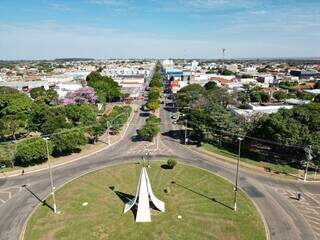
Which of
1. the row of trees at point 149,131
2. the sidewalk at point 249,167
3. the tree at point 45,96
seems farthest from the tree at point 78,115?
the tree at point 45,96

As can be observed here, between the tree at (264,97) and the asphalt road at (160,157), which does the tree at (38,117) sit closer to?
the asphalt road at (160,157)

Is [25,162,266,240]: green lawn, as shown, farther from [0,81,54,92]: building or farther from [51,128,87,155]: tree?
[0,81,54,92]: building

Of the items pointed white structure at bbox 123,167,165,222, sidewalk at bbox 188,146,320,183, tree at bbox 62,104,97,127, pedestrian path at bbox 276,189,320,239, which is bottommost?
sidewalk at bbox 188,146,320,183

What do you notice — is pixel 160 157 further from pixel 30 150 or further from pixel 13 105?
pixel 13 105

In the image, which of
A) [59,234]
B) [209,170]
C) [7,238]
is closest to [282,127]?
[209,170]

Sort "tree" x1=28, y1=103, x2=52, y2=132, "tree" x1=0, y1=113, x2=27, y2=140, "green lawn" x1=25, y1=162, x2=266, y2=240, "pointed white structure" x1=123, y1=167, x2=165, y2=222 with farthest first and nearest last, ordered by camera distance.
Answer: "tree" x1=28, y1=103, x2=52, y2=132 → "tree" x1=0, y1=113, x2=27, y2=140 → "pointed white structure" x1=123, y1=167, x2=165, y2=222 → "green lawn" x1=25, y1=162, x2=266, y2=240

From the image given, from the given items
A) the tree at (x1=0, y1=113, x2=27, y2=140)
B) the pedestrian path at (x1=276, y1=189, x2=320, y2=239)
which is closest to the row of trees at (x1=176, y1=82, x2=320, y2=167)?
the pedestrian path at (x1=276, y1=189, x2=320, y2=239)
